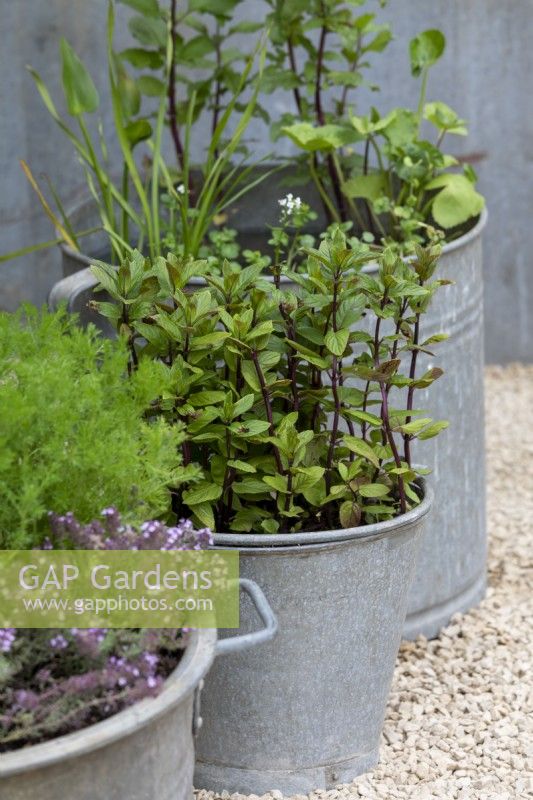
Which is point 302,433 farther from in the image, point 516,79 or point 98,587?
point 516,79

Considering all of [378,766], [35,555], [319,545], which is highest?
[35,555]

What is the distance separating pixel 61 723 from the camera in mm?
1222

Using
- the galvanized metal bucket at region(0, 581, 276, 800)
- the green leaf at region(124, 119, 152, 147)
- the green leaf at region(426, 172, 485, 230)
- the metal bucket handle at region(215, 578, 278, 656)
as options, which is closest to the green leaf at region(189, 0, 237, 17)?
the green leaf at region(124, 119, 152, 147)

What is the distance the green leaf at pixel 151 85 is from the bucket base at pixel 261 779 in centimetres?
130

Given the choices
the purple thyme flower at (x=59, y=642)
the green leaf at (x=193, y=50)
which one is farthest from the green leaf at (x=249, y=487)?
the green leaf at (x=193, y=50)

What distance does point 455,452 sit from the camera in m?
2.20

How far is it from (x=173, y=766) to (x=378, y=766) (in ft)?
1.96

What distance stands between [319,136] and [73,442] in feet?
3.28

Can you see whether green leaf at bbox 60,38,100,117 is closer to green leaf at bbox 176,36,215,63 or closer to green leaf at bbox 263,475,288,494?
green leaf at bbox 176,36,215,63

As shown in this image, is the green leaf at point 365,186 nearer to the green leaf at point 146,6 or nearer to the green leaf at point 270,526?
the green leaf at point 146,6

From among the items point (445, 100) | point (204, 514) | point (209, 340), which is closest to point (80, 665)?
point (204, 514)

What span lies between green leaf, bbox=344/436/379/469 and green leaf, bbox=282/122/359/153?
0.68m

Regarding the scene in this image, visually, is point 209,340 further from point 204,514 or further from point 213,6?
point 213,6

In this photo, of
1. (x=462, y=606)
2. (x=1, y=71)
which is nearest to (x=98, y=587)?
(x=462, y=606)
